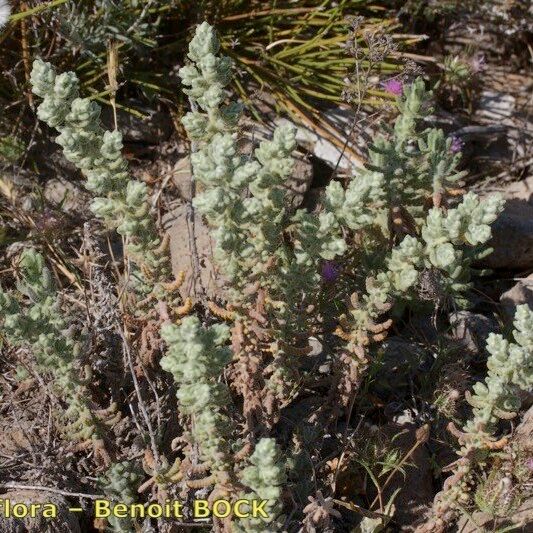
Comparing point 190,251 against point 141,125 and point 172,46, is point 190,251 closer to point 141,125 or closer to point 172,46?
point 141,125

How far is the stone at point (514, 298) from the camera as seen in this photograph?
305 cm

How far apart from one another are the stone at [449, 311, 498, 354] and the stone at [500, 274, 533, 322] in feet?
0.28

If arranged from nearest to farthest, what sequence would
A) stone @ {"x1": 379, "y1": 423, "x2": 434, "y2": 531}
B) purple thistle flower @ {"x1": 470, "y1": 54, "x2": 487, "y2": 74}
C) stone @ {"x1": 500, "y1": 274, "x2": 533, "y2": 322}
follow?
stone @ {"x1": 379, "y1": 423, "x2": 434, "y2": 531}
stone @ {"x1": 500, "y1": 274, "x2": 533, "y2": 322}
purple thistle flower @ {"x1": 470, "y1": 54, "x2": 487, "y2": 74}

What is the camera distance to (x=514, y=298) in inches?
121

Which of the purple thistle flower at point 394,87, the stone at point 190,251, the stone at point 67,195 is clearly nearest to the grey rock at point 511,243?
the purple thistle flower at point 394,87

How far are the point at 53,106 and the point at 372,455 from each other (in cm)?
152

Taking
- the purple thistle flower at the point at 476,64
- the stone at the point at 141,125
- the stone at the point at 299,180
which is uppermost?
the purple thistle flower at the point at 476,64

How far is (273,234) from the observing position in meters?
2.14

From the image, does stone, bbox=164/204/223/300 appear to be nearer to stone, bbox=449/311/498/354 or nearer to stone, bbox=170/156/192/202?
stone, bbox=170/156/192/202

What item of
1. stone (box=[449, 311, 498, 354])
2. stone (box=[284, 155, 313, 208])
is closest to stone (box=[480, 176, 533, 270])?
stone (box=[449, 311, 498, 354])

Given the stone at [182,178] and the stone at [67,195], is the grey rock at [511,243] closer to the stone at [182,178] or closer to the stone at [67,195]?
the stone at [182,178]

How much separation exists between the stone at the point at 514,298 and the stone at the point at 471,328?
84mm

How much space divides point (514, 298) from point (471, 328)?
0.87 ft

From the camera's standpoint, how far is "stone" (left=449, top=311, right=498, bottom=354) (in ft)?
9.50
